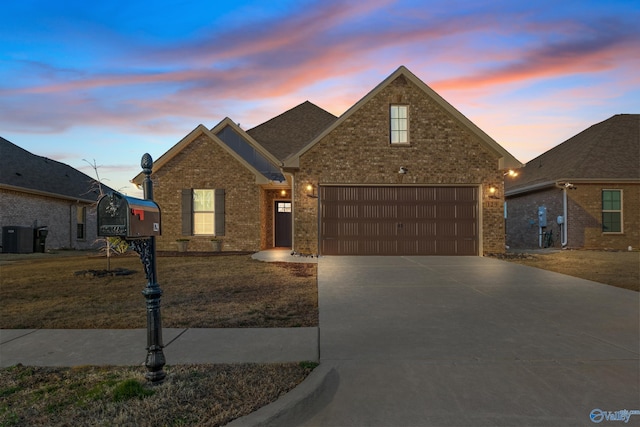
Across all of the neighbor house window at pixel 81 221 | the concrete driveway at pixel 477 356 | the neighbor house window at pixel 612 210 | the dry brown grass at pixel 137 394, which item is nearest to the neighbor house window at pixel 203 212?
the concrete driveway at pixel 477 356

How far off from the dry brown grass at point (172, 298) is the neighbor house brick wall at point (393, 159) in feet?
14.0

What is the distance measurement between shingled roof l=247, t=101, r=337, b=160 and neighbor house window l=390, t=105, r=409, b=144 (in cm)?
779

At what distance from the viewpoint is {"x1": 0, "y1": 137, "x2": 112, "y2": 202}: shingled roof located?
1906cm

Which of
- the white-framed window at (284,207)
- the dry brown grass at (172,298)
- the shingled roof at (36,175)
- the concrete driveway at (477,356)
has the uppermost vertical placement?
the shingled roof at (36,175)

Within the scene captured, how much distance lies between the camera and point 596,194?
17453mm

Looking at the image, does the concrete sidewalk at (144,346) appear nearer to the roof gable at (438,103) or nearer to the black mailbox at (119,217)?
the black mailbox at (119,217)

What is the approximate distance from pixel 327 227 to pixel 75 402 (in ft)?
38.4

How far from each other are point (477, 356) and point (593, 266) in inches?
394

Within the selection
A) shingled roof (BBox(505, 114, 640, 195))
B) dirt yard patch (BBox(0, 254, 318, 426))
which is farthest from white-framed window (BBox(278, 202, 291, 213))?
shingled roof (BBox(505, 114, 640, 195))

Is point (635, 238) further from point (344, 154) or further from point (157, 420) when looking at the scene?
point (157, 420)

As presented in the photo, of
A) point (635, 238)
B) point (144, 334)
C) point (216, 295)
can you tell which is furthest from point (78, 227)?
point (635, 238)

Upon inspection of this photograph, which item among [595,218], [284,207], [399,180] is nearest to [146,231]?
[399,180]

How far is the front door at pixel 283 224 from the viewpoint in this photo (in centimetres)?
1995

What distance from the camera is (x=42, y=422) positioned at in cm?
279
